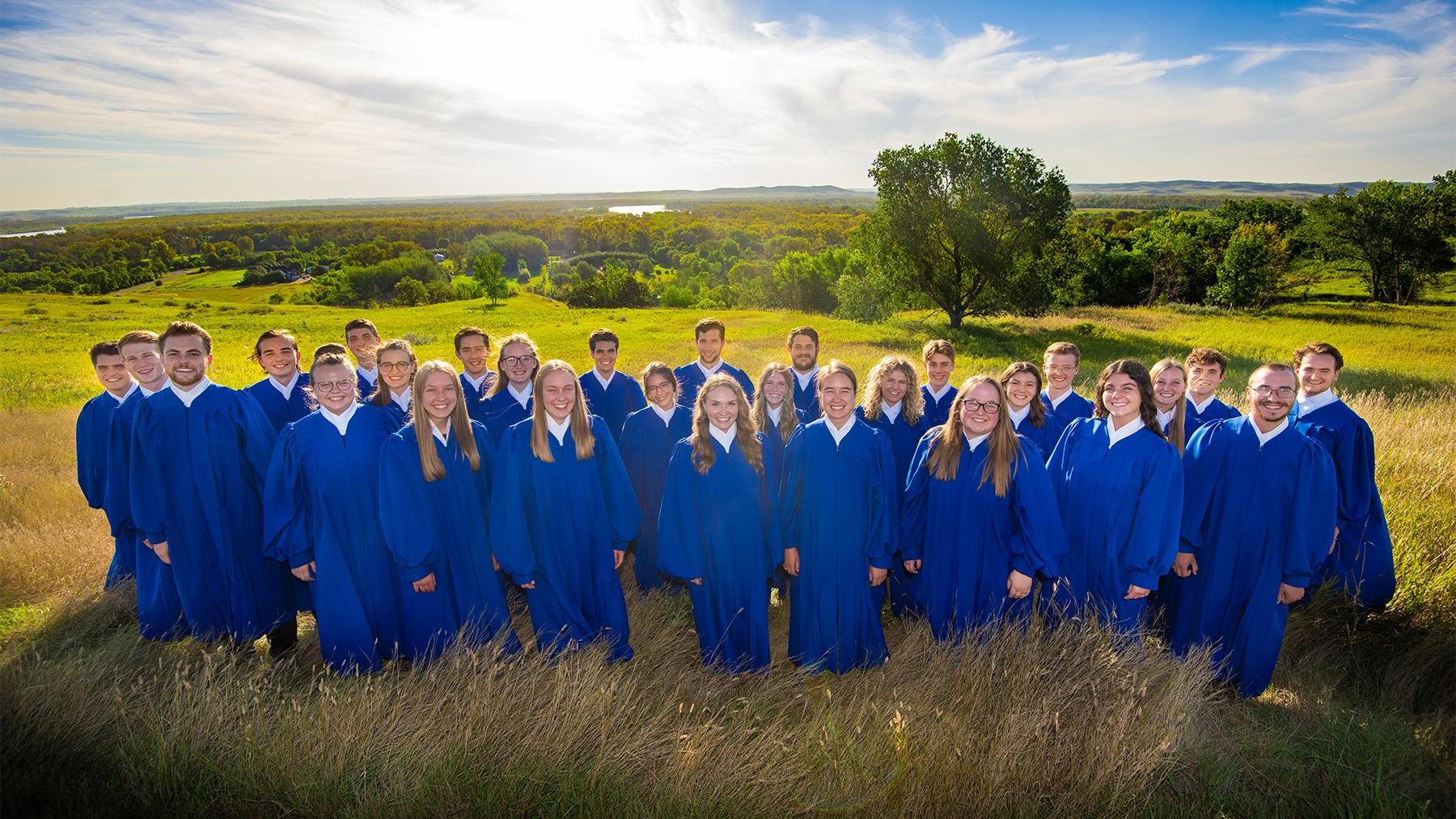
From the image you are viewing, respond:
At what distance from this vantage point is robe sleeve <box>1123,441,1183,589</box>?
432 cm

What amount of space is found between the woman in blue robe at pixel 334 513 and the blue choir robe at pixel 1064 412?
5.62m

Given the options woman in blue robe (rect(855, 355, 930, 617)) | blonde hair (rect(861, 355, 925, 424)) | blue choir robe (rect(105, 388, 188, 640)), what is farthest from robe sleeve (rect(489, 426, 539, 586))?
blonde hair (rect(861, 355, 925, 424))

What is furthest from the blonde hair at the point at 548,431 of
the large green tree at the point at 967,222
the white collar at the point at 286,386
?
the large green tree at the point at 967,222

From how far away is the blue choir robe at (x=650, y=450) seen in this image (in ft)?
20.1

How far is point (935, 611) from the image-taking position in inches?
193

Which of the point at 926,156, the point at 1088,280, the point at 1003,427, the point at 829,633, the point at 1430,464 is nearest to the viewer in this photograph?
the point at 1003,427

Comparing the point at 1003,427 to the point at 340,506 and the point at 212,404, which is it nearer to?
the point at 340,506

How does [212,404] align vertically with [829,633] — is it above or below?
above

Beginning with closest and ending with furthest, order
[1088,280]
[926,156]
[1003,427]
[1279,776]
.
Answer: [1279,776]
[1003,427]
[926,156]
[1088,280]

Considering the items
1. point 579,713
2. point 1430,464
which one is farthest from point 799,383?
→ point 1430,464

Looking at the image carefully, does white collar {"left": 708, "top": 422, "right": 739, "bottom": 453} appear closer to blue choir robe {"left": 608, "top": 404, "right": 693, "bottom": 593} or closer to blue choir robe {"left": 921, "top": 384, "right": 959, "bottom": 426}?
blue choir robe {"left": 608, "top": 404, "right": 693, "bottom": 593}

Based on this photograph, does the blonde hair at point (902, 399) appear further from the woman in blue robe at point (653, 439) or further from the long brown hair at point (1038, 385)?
the woman in blue robe at point (653, 439)

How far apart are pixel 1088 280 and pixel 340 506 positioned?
64.0 meters

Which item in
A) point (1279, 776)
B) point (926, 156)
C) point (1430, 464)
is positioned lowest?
point (1279, 776)
